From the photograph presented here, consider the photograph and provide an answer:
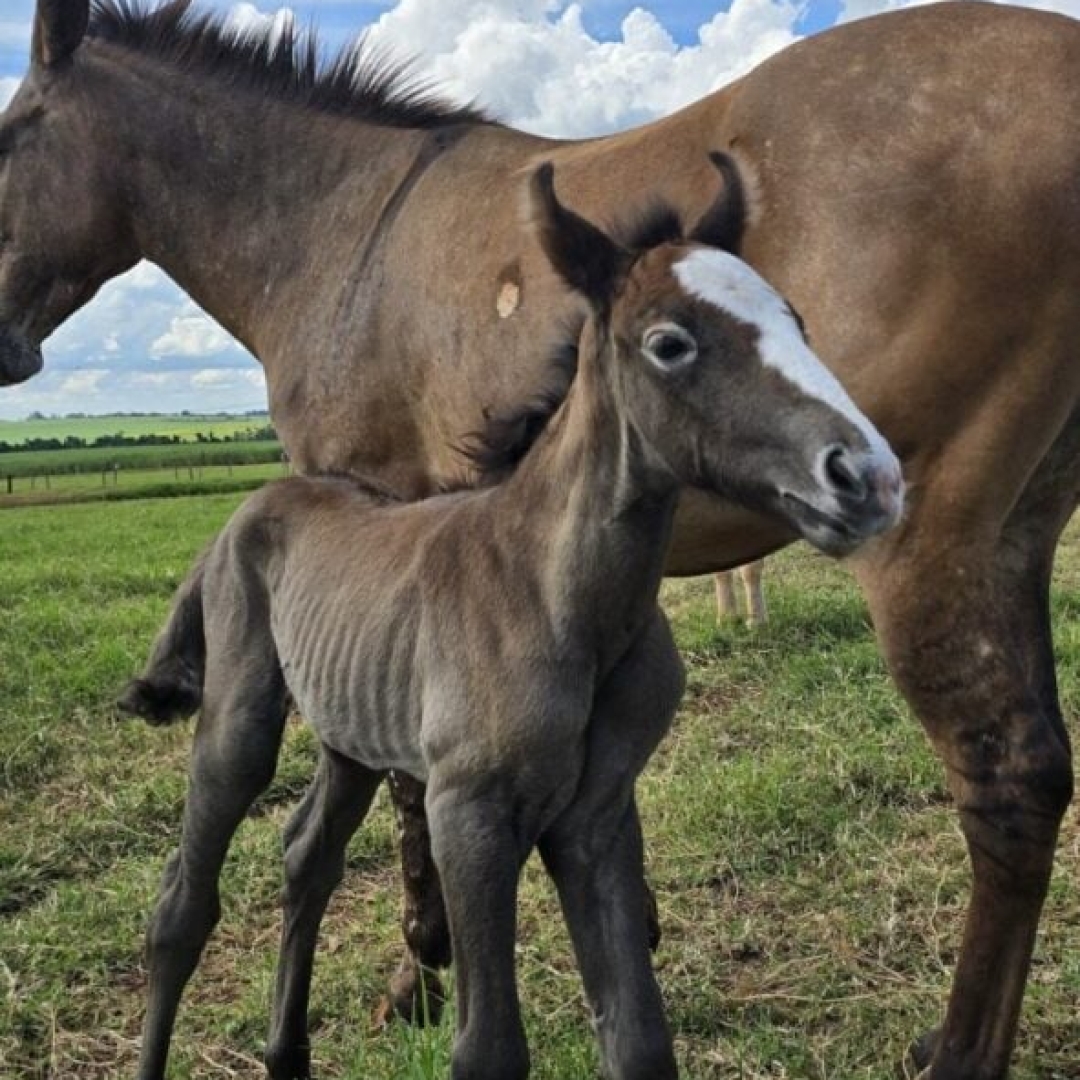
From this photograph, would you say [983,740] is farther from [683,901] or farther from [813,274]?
[683,901]

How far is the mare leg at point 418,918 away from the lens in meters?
3.52

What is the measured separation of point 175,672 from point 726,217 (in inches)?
68.3

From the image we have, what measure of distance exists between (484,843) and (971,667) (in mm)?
1281

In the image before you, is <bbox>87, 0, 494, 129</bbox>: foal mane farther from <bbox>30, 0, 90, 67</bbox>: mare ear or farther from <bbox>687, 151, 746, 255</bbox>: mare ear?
<bbox>687, 151, 746, 255</bbox>: mare ear

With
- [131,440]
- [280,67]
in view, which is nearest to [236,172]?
[280,67]

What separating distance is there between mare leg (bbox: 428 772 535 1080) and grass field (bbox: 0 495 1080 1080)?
422 mm

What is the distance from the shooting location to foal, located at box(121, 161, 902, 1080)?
1979mm

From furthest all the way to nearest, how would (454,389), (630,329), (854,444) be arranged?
(454,389) < (630,329) < (854,444)

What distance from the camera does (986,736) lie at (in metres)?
2.90

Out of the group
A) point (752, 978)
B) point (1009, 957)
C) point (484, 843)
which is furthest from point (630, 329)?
point (752, 978)

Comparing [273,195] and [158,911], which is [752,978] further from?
[273,195]

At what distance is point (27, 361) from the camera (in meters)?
4.19

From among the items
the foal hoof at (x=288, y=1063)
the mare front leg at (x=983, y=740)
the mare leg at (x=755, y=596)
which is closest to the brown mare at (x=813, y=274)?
the mare front leg at (x=983, y=740)

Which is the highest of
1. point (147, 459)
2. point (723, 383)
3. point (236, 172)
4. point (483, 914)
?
point (147, 459)
